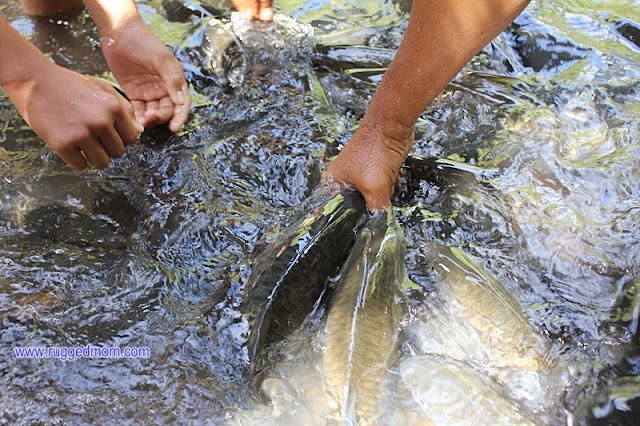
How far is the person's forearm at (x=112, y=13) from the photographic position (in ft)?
8.95

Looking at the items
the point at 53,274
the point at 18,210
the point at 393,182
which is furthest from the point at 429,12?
the point at 18,210

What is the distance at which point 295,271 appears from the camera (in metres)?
1.80

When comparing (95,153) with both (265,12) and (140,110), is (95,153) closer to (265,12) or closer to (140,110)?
(140,110)

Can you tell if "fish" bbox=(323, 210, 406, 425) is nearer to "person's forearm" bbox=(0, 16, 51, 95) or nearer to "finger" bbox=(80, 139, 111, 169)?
"finger" bbox=(80, 139, 111, 169)

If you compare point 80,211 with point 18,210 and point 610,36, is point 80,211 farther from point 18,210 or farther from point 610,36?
point 610,36

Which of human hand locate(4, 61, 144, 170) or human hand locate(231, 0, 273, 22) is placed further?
human hand locate(231, 0, 273, 22)

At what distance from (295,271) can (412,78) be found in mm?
707

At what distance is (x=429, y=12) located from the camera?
1688 millimetres

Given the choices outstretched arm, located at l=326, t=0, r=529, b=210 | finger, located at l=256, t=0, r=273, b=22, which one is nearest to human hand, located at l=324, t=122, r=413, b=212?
outstretched arm, located at l=326, t=0, r=529, b=210

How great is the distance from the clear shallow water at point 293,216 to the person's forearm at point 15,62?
0.50 metres

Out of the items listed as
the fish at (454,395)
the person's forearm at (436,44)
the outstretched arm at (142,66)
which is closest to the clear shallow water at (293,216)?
the fish at (454,395)

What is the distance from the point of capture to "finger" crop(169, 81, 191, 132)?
2.62 metres

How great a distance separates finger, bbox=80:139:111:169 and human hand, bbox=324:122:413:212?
2.80ft

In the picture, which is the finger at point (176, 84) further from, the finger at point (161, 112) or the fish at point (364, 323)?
the fish at point (364, 323)
